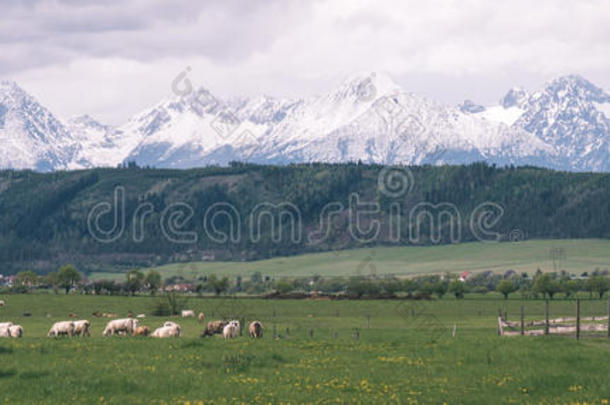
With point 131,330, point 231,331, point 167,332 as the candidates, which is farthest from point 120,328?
point 231,331

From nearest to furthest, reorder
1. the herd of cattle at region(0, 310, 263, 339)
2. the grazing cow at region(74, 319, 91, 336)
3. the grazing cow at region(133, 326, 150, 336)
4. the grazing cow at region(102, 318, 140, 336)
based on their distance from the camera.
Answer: the herd of cattle at region(0, 310, 263, 339) → the grazing cow at region(133, 326, 150, 336) → the grazing cow at region(74, 319, 91, 336) → the grazing cow at region(102, 318, 140, 336)

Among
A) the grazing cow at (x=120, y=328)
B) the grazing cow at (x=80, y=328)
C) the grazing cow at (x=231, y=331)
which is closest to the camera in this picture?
the grazing cow at (x=231, y=331)

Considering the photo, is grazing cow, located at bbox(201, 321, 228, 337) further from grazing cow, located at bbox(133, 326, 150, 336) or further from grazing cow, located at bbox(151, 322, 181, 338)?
grazing cow, located at bbox(133, 326, 150, 336)

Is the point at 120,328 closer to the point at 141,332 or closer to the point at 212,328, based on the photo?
the point at 141,332

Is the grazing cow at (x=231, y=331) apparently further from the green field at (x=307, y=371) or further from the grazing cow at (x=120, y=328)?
the green field at (x=307, y=371)

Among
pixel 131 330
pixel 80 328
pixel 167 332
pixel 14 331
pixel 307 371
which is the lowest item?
pixel 131 330

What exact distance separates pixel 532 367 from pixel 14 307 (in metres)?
108

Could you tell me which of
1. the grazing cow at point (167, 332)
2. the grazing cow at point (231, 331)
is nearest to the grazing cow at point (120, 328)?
the grazing cow at point (167, 332)

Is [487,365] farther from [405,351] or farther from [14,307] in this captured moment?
[14,307]

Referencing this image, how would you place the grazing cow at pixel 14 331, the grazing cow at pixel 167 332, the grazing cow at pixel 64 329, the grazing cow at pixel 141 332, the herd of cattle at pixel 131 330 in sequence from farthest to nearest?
the grazing cow at pixel 14 331
the grazing cow at pixel 141 332
the grazing cow at pixel 64 329
the herd of cattle at pixel 131 330
the grazing cow at pixel 167 332

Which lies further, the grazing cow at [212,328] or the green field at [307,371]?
the grazing cow at [212,328]

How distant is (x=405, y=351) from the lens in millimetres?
50438

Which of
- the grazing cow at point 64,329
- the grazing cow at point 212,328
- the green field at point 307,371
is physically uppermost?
the green field at point 307,371

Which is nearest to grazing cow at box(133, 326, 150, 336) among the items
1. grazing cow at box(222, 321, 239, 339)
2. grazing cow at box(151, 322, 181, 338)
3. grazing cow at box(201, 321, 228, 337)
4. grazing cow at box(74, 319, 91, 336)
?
grazing cow at box(151, 322, 181, 338)
